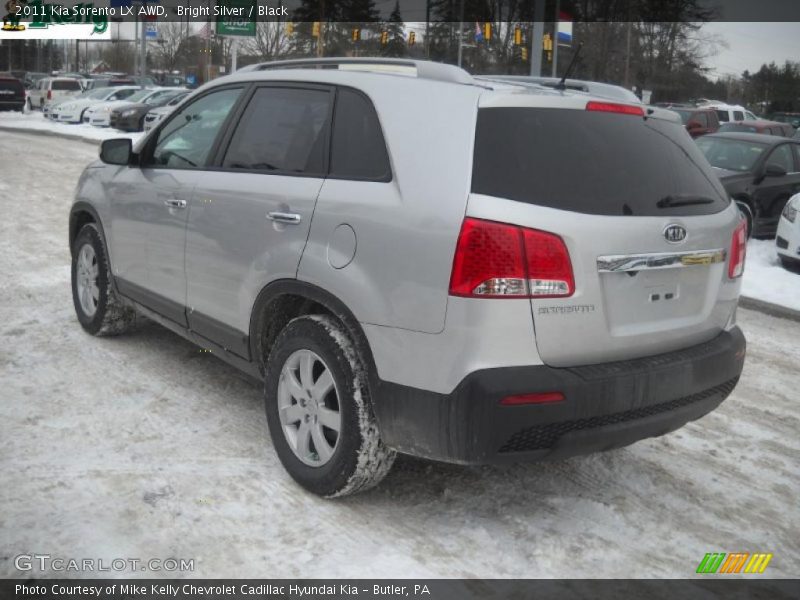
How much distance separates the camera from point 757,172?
38.3ft

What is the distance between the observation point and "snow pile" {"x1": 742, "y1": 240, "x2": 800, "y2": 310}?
26.4 feet

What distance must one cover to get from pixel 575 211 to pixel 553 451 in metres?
0.87

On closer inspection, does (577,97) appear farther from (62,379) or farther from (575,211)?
(62,379)

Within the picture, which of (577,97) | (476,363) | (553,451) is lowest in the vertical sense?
(553,451)

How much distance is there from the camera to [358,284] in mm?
3227

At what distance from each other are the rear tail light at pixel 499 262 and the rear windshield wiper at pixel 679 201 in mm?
686

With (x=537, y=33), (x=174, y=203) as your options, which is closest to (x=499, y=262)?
(x=174, y=203)

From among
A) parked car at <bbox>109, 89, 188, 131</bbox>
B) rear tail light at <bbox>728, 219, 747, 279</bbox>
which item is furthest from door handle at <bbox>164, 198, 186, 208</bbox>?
parked car at <bbox>109, 89, 188, 131</bbox>

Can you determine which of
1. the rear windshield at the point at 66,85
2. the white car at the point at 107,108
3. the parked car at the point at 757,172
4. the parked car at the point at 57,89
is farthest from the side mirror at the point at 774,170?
the rear windshield at the point at 66,85

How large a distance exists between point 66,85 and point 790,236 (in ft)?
119

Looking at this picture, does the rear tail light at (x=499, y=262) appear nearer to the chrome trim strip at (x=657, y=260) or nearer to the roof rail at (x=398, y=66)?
the chrome trim strip at (x=657, y=260)

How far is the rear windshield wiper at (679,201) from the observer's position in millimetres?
3320

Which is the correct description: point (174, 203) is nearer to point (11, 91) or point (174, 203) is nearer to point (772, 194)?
point (772, 194)

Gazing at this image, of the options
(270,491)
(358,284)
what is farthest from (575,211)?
(270,491)
